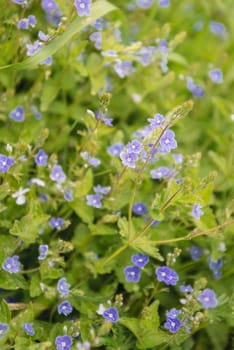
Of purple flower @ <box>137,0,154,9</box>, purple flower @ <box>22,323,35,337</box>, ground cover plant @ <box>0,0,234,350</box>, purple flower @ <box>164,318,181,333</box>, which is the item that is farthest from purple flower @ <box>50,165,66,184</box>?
purple flower @ <box>137,0,154,9</box>

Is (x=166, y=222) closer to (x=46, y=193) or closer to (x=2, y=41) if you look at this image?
(x=46, y=193)

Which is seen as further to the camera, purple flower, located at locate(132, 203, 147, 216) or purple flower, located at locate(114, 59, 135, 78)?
purple flower, located at locate(114, 59, 135, 78)

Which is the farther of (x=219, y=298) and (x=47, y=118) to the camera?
(x=47, y=118)

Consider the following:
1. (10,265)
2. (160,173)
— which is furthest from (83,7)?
(10,265)

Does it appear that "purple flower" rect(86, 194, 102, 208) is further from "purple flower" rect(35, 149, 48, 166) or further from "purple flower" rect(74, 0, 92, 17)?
"purple flower" rect(74, 0, 92, 17)

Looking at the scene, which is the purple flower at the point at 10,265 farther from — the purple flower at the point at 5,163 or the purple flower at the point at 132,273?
the purple flower at the point at 132,273

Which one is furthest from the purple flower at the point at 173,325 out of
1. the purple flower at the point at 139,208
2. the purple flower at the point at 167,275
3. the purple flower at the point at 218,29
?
the purple flower at the point at 218,29

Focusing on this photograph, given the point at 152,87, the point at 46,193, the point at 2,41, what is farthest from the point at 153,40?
the point at 46,193
